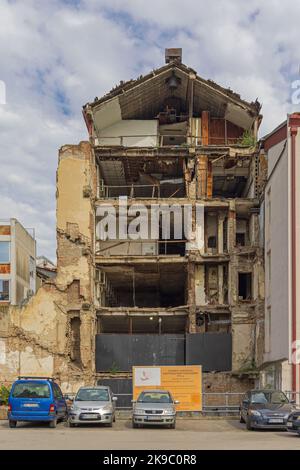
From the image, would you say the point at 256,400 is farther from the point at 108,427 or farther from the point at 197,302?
the point at 197,302

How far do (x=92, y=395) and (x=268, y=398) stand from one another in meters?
6.55

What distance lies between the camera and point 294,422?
22.1 m

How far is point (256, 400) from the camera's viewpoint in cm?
2594

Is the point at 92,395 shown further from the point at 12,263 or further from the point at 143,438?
the point at 12,263

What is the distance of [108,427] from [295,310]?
36.2ft

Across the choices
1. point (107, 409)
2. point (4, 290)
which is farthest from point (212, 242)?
point (107, 409)

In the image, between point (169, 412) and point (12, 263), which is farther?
point (12, 263)

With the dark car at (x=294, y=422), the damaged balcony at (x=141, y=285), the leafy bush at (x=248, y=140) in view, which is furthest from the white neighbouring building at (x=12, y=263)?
the dark car at (x=294, y=422)

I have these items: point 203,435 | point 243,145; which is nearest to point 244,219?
point 243,145

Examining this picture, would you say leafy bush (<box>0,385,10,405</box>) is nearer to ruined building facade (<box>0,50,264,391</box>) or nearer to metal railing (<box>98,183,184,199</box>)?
ruined building facade (<box>0,50,264,391</box>)

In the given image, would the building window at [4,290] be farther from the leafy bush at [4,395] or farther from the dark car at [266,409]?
the dark car at [266,409]

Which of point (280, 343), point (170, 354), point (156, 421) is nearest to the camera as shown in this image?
point (156, 421)

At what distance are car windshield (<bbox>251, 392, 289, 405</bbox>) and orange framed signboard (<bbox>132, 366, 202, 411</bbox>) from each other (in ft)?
16.5

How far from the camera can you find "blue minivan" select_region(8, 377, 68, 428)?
24.1 m
